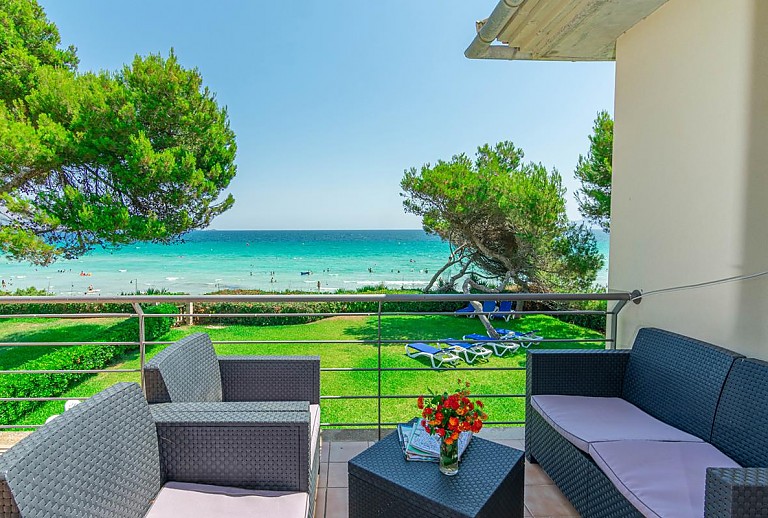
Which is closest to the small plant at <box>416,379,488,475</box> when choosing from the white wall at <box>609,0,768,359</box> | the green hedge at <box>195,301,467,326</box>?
the white wall at <box>609,0,768,359</box>

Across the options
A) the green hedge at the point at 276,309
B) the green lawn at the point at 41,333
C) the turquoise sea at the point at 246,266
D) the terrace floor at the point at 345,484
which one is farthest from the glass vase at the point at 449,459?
the turquoise sea at the point at 246,266

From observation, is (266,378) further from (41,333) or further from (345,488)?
(41,333)

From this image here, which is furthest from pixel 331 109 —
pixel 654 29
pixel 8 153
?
pixel 654 29

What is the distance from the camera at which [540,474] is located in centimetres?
222

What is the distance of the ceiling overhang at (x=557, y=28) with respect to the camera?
8.02 ft

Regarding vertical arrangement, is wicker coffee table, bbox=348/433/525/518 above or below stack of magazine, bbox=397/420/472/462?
below

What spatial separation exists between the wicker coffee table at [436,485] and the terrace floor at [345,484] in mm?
451

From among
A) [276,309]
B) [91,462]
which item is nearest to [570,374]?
[91,462]

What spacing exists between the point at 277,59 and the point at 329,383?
1114 cm

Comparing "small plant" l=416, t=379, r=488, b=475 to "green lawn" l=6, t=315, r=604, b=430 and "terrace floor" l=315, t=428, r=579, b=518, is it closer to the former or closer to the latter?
"terrace floor" l=315, t=428, r=579, b=518

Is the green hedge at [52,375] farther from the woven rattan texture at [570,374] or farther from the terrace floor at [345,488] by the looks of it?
the woven rattan texture at [570,374]

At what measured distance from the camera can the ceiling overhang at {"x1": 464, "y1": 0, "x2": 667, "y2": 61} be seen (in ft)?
8.02

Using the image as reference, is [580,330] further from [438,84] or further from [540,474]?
[438,84]

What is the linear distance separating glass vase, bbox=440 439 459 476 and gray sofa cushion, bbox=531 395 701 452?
0.57 metres
